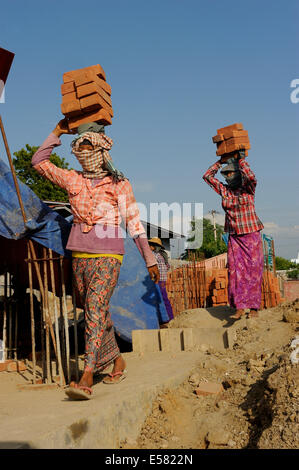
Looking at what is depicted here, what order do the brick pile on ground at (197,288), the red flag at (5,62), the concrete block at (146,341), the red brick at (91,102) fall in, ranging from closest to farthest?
the red flag at (5,62), the red brick at (91,102), the concrete block at (146,341), the brick pile on ground at (197,288)

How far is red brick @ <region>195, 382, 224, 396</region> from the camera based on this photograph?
341 cm

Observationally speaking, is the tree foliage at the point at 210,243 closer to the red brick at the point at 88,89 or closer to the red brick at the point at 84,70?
the red brick at the point at 84,70

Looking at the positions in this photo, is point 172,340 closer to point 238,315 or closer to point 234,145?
point 238,315

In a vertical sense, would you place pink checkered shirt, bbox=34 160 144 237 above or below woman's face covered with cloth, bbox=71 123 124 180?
below

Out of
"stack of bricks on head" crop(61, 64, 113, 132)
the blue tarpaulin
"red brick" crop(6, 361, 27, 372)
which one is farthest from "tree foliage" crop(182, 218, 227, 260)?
"stack of bricks on head" crop(61, 64, 113, 132)

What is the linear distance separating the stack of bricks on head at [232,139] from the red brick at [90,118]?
6.46 feet

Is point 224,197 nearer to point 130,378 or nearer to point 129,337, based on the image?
point 129,337

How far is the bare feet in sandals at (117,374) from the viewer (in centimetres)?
372

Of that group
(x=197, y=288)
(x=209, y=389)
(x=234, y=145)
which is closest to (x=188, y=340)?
(x=209, y=389)

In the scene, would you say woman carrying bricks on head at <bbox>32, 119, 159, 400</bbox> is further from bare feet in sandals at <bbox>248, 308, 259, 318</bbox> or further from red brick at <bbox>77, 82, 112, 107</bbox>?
bare feet in sandals at <bbox>248, 308, 259, 318</bbox>

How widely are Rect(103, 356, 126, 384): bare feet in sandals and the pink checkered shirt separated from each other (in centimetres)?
114

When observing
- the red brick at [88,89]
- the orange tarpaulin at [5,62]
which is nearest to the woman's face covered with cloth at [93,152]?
the red brick at [88,89]
